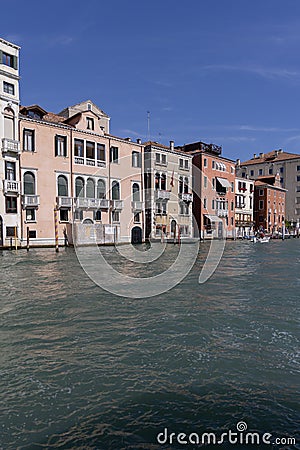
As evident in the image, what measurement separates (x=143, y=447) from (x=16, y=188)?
66.5 feet

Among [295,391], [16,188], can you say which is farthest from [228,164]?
[295,391]

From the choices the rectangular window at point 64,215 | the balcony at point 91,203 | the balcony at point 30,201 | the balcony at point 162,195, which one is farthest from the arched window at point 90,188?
the balcony at point 162,195

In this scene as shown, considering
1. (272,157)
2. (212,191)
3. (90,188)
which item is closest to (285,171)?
(272,157)

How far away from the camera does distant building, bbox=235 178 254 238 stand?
4028 centimetres

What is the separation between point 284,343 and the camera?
15.7 feet

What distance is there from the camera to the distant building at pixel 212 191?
34.3 m

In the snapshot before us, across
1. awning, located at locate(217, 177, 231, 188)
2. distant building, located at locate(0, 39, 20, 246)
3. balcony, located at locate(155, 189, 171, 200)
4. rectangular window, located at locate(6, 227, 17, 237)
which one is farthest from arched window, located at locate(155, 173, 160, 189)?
rectangular window, located at locate(6, 227, 17, 237)

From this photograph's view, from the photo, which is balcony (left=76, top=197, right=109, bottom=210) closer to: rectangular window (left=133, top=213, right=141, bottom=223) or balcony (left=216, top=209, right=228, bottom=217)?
rectangular window (left=133, top=213, right=141, bottom=223)

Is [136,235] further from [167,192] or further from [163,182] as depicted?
[163,182]

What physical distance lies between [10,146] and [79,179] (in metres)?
5.27

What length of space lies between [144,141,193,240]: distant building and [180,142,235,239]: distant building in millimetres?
1326

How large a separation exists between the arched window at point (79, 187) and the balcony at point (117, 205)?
259cm

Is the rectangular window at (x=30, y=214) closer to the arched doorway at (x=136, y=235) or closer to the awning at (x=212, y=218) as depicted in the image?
the arched doorway at (x=136, y=235)

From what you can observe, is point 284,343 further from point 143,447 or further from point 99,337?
point 143,447
